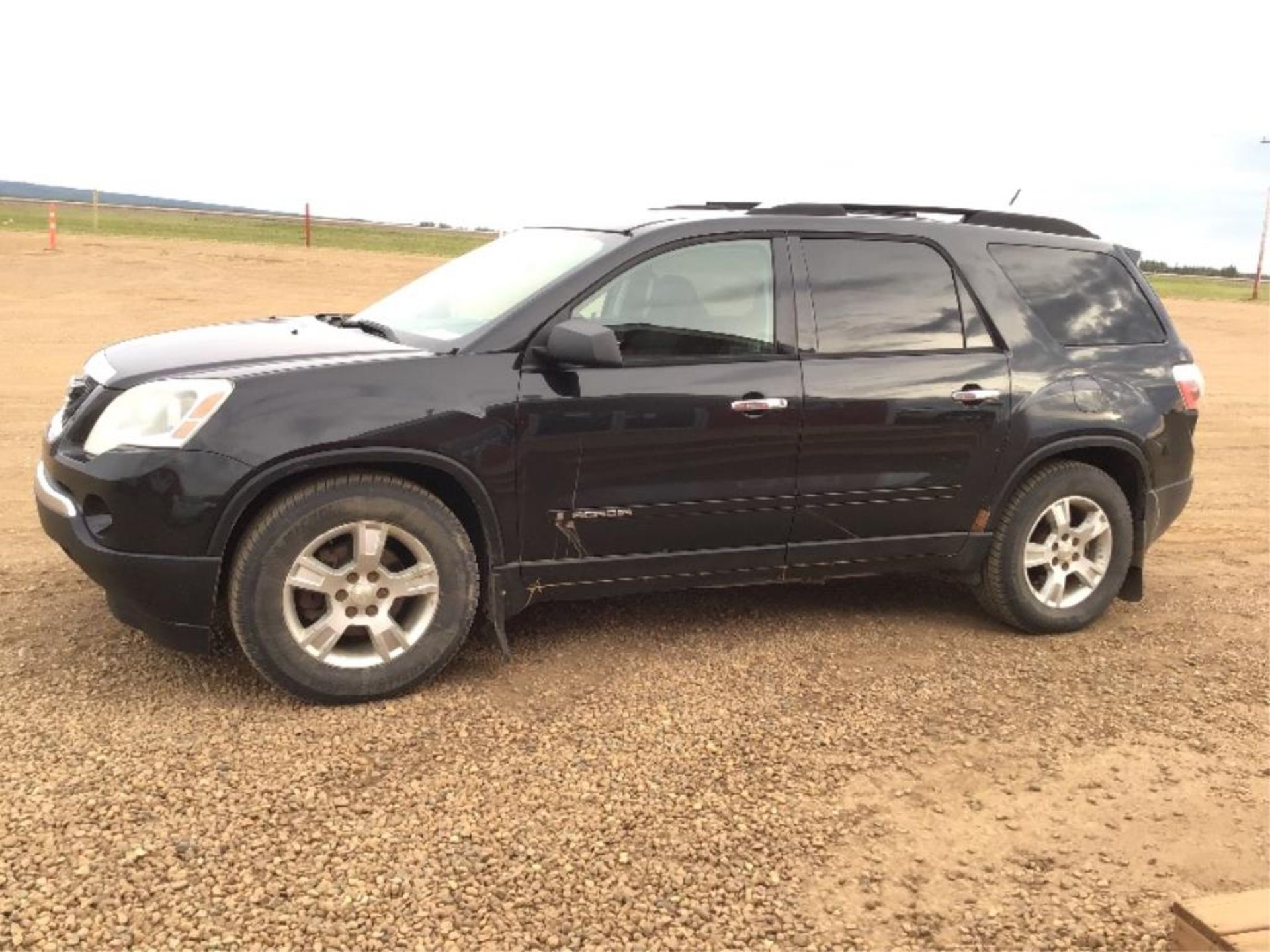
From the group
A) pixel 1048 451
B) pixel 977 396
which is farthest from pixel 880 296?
pixel 1048 451

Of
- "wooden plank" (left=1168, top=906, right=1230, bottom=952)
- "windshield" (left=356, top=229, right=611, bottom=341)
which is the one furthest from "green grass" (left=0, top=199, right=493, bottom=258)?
"wooden plank" (left=1168, top=906, right=1230, bottom=952)

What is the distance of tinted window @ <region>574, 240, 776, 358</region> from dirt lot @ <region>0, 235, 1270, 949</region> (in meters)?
1.31

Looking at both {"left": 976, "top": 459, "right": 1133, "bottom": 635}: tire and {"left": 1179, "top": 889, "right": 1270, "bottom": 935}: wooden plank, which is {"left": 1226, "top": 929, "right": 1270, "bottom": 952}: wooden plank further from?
{"left": 976, "top": 459, "right": 1133, "bottom": 635}: tire

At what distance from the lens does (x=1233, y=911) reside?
262 cm

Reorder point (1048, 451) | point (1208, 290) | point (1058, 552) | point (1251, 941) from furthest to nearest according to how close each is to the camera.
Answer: point (1208, 290) → point (1058, 552) → point (1048, 451) → point (1251, 941)

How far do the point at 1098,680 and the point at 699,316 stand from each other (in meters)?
2.28

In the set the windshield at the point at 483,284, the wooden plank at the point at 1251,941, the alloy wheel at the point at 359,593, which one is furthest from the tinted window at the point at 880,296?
the wooden plank at the point at 1251,941

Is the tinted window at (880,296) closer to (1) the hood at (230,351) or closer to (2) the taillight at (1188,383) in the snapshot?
(2) the taillight at (1188,383)

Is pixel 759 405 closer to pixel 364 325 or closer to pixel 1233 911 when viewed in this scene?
pixel 364 325

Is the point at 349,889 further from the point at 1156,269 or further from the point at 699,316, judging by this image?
the point at 1156,269

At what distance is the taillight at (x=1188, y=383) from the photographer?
538cm

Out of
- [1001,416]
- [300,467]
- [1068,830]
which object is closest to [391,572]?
[300,467]

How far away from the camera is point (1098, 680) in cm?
468

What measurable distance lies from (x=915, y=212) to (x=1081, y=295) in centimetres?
91
